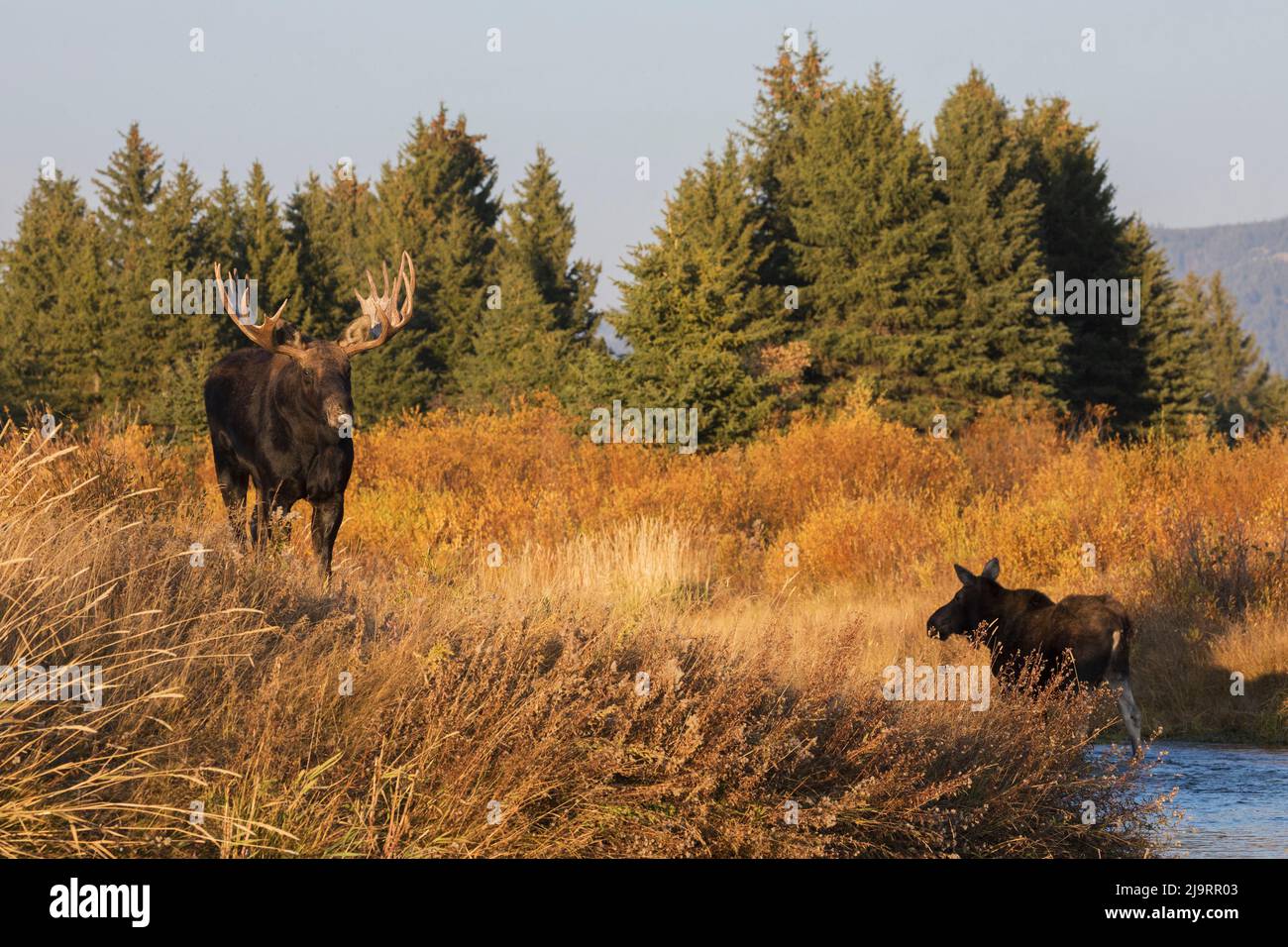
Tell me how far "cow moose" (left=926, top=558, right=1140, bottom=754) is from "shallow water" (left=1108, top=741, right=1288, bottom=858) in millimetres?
354

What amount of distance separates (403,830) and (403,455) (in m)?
15.8

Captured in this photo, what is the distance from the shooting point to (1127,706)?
9.44 meters

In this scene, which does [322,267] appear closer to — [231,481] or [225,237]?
[225,237]

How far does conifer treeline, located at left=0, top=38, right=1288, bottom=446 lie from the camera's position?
115 feet

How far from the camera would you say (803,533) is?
1627cm

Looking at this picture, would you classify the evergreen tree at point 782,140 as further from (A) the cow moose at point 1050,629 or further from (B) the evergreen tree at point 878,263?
(A) the cow moose at point 1050,629

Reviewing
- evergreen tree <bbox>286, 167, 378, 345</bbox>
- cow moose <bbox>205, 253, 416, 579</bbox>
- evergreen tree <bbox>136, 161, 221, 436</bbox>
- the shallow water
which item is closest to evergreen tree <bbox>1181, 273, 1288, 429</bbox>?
evergreen tree <bbox>286, 167, 378, 345</bbox>

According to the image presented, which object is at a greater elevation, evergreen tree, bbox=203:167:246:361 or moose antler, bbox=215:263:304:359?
evergreen tree, bbox=203:167:246:361

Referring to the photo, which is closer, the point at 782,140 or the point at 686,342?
the point at 686,342

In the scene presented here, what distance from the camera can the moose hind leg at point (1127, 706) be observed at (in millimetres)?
9164

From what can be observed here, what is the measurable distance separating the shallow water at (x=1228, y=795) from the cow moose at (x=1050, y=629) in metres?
0.35

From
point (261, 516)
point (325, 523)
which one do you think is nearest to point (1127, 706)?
point (325, 523)

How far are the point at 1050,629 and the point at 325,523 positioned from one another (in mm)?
5077

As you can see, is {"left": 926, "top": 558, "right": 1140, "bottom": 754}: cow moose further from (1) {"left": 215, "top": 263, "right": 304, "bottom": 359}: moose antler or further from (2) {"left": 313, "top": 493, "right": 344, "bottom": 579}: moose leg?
(1) {"left": 215, "top": 263, "right": 304, "bottom": 359}: moose antler
